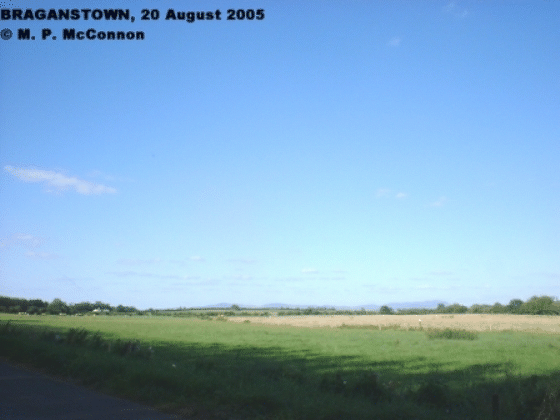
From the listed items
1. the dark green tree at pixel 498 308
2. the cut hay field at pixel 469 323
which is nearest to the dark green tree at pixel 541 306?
the dark green tree at pixel 498 308

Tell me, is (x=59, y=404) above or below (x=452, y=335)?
above

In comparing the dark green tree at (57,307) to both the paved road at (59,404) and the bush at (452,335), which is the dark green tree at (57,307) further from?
the paved road at (59,404)

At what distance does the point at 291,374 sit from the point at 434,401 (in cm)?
578

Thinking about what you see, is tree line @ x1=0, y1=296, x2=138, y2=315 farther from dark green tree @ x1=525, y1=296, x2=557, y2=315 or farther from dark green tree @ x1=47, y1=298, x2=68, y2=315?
dark green tree @ x1=525, y1=296, x2=557, y2=315

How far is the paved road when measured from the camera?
29.3ft

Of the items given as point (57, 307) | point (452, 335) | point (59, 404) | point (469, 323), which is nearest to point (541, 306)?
point (469, 323)

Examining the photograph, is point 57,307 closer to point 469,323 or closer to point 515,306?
point 469,323

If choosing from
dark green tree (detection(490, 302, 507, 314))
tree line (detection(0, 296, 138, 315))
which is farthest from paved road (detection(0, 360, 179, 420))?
dark green tree (detection(490, 302, 507, 314))

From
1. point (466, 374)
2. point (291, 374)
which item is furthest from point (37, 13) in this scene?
point (466, 374)

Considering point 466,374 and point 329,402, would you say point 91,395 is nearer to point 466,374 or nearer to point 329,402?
point 329,402

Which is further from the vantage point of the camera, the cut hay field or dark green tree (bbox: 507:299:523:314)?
dark green tree (bbox: 507:299:523:314)

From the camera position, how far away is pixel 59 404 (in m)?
9.94

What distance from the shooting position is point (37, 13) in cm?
1411

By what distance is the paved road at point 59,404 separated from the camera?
8.93 meters
